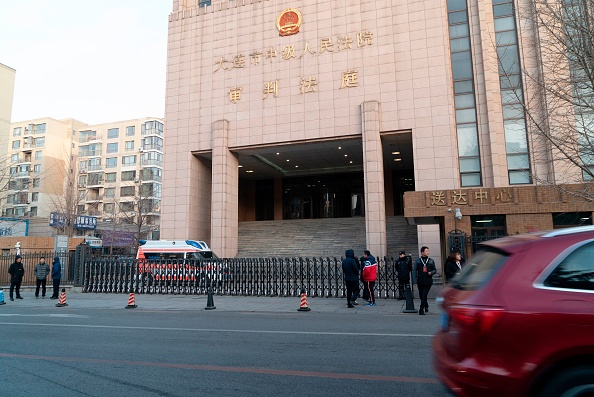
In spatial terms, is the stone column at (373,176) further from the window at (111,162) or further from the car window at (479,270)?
the window at (111,162)

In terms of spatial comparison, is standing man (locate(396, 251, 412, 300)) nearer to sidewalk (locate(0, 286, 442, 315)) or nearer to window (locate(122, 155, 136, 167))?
sidewalk (locate(0, 286, 442, 315))

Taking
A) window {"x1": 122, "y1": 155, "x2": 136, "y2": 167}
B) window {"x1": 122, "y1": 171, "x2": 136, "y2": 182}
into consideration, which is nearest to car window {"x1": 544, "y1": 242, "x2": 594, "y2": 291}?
window {"x1": 122, "y1": 171, "x2": 136, "y2": 182}

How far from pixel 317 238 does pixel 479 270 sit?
89.0 ft

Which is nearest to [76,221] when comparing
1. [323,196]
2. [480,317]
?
[323,196]

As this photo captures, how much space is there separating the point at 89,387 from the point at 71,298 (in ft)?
47.3

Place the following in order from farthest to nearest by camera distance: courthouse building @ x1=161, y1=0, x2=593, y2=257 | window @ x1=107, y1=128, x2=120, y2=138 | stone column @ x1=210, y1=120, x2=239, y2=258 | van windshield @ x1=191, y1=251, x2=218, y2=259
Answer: window @ x1=107, y1=128, x2=120, y2=138 → stone column @ x1=210, y1=120, x2=239, y2=258 → courthouse building @ x1=161, y1=0, x2=593, y2=257 → van windshield @ x1=191, y1=251, x2=218, y2=259

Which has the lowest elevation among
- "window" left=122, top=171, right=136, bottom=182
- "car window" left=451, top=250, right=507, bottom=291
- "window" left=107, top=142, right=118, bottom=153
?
"car window" left=451, top=250, right=507, bottom=291

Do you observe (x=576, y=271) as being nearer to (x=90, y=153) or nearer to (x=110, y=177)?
(x=110, y=177)

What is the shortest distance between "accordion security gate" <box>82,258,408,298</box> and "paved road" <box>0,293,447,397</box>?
3844 mm

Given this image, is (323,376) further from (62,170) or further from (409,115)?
(62,170)

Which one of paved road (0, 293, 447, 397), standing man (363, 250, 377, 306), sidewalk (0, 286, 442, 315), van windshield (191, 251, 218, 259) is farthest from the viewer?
van windshield (191, 251, 218, 259)

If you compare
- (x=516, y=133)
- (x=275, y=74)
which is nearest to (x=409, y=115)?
(x=516, y=133)

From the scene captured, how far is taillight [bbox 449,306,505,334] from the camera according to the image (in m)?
2.89

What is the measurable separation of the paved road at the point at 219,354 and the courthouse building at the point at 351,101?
9.57m
